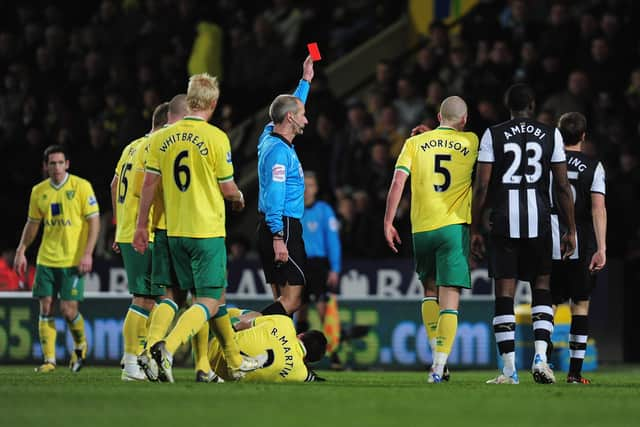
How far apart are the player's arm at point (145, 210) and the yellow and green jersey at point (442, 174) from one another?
2016mm

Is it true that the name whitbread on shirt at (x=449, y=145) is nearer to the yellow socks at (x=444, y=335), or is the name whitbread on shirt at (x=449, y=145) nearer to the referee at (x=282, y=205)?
the referee at (x=282, y=205)

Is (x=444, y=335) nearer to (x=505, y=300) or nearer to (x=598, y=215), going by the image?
(x=505, y=300)

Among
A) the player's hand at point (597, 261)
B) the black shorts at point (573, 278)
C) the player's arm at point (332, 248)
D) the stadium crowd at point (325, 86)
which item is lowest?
the black shorts at point (573, 278)

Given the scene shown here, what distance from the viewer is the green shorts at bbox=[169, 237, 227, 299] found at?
9469 millimetres

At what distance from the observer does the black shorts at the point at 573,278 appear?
10703 mm

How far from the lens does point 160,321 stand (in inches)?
372

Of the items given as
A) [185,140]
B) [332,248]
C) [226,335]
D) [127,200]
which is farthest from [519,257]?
[332,248]

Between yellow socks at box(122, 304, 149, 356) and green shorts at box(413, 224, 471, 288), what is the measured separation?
7.35 feet

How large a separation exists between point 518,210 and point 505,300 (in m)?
0.69

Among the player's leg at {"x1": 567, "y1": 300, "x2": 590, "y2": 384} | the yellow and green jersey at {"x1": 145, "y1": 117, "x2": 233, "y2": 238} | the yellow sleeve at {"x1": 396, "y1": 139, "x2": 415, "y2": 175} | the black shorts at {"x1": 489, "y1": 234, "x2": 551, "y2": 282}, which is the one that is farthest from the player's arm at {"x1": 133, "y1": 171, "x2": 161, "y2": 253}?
the player's leg at {"x1": 567, "y1": 300, "x2": 590, "y2": 384}

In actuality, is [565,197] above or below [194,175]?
below

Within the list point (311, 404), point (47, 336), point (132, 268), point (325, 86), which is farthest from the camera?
point (325, 86)

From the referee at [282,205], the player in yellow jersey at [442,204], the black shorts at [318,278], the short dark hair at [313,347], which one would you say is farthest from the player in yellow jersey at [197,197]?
the black shorts at [318,278]

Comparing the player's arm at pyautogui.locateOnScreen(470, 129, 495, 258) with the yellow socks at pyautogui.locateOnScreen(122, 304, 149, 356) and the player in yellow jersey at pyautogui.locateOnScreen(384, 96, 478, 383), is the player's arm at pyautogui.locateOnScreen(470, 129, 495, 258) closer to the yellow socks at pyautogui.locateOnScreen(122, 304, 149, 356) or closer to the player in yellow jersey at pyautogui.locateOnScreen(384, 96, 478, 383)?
the player in yellow jersey at pyautogui.locateOnScreen(384, 96, 478, 383)
